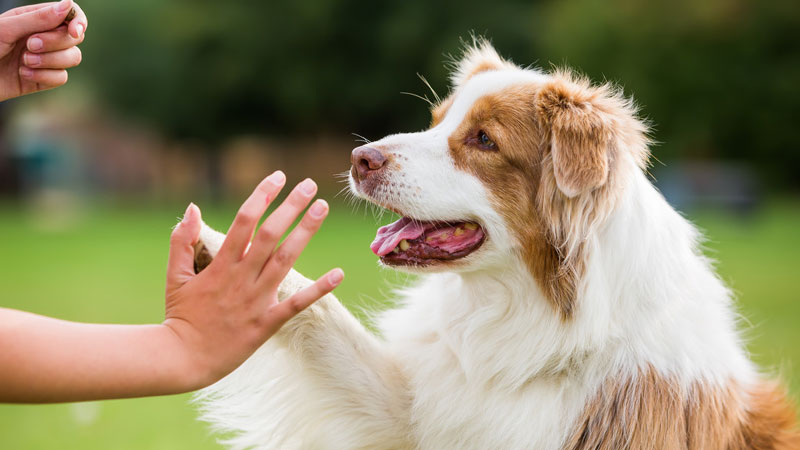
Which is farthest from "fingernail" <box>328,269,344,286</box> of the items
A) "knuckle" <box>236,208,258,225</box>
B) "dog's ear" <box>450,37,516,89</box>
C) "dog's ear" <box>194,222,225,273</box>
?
"dog's ear" <box>450,37,516,89</box>

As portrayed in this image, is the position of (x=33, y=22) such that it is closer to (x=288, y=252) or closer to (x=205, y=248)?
(x=205, y=248)

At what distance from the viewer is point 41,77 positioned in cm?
254

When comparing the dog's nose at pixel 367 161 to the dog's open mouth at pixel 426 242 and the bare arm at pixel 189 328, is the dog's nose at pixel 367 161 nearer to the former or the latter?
the dog's open mouth at pixel 426 242

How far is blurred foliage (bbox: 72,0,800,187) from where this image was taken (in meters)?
25.5

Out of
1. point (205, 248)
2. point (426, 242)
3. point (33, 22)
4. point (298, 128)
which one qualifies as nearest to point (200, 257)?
point (205, 248)

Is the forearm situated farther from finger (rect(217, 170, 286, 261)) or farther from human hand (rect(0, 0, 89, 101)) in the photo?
human hand (rect(0, 0, 89, 101))

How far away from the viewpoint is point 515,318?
320 cm

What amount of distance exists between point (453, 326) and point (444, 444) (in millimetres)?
427

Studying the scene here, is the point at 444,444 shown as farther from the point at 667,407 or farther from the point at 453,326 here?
the point at 667,407

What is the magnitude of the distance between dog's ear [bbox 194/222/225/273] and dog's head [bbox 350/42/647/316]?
1.79 feet

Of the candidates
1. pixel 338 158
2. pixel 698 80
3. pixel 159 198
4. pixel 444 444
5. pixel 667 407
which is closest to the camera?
pixel 667 407

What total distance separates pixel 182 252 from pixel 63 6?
2.57ft

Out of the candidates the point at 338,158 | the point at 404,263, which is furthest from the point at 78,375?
the point at 338,158

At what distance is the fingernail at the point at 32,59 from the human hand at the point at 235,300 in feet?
2.93
